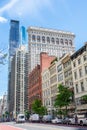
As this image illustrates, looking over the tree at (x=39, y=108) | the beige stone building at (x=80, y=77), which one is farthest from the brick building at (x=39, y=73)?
the beige stone building at (x=80, y=77)

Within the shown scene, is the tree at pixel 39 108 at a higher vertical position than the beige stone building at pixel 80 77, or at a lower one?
lower

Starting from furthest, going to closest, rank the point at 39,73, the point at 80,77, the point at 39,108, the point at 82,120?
the point at 39,73
the point at 39,108
the point at 80,77
the point at 82,120

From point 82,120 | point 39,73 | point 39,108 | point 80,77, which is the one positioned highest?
point 39,73

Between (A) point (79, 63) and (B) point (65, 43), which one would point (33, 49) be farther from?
(A) point (79, 63)

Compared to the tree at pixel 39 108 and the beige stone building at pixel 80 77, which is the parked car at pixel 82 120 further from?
the tree at pixel 39 108

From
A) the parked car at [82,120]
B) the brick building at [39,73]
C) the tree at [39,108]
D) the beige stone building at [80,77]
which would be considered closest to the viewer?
the parked car at [82,120]

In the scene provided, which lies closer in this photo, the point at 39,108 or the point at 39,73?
the point at 39,108

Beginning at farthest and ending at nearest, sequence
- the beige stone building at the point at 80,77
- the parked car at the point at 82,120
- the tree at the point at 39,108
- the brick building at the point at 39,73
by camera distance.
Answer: the brick building at the point at 39,73 < the tree at the point at 39,108 < the beige stone building at the point at 80,77 < the parked car at the point at 82,120

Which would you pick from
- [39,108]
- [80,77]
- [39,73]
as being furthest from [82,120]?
[39,73]

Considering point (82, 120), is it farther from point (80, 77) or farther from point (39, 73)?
point (39, 73)

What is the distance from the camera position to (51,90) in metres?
84.7

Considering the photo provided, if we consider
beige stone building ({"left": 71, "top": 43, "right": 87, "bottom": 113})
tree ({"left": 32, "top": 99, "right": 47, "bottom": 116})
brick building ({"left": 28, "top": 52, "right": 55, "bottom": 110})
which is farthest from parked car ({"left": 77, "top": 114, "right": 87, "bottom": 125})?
brick building ({"left": 28, "top": 52, "right": 55, "bottom": 110})

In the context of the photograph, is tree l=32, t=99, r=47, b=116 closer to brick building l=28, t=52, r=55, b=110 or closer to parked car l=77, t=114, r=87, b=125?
brick building l=28, t=52, r=55, b=110

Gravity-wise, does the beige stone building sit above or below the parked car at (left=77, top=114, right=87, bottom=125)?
above
